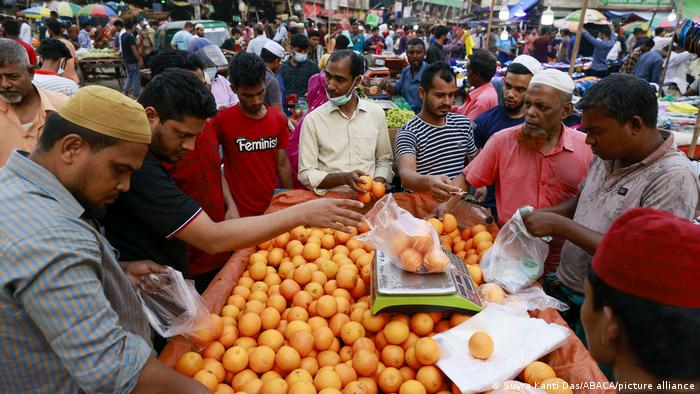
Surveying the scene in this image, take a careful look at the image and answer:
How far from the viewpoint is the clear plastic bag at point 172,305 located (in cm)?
179

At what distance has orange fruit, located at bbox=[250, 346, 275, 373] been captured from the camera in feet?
5.84

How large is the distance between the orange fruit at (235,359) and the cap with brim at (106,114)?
969mm

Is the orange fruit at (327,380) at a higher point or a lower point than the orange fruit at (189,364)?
lower

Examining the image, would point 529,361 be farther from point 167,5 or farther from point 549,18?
point 167,5

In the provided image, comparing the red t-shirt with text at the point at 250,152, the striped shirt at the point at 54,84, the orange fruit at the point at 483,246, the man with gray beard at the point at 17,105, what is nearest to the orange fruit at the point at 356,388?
the orange fruit at the point at 483,246

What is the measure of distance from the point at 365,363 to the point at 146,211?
3.96 ft

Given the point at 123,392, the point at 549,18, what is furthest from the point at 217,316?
the point at 549,18

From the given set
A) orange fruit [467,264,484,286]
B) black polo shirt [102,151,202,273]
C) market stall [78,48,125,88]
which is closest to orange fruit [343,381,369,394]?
orange fruit [467,264,484,286]

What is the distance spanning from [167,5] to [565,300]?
3299cm

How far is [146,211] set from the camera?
6.31 feet

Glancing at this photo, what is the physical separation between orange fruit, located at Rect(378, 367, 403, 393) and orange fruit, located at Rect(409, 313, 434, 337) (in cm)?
21

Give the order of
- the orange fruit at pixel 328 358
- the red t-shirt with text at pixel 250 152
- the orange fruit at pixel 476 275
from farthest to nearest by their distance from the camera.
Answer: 1. the red t-shirt with text at pixel 250 152
2. the orange fruit at pixel 476 275
3. the orange fruit at pixel 328 358

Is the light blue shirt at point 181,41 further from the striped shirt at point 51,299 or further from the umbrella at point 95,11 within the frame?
the umbrella at point 95,11

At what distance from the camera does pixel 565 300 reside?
2.41 m
